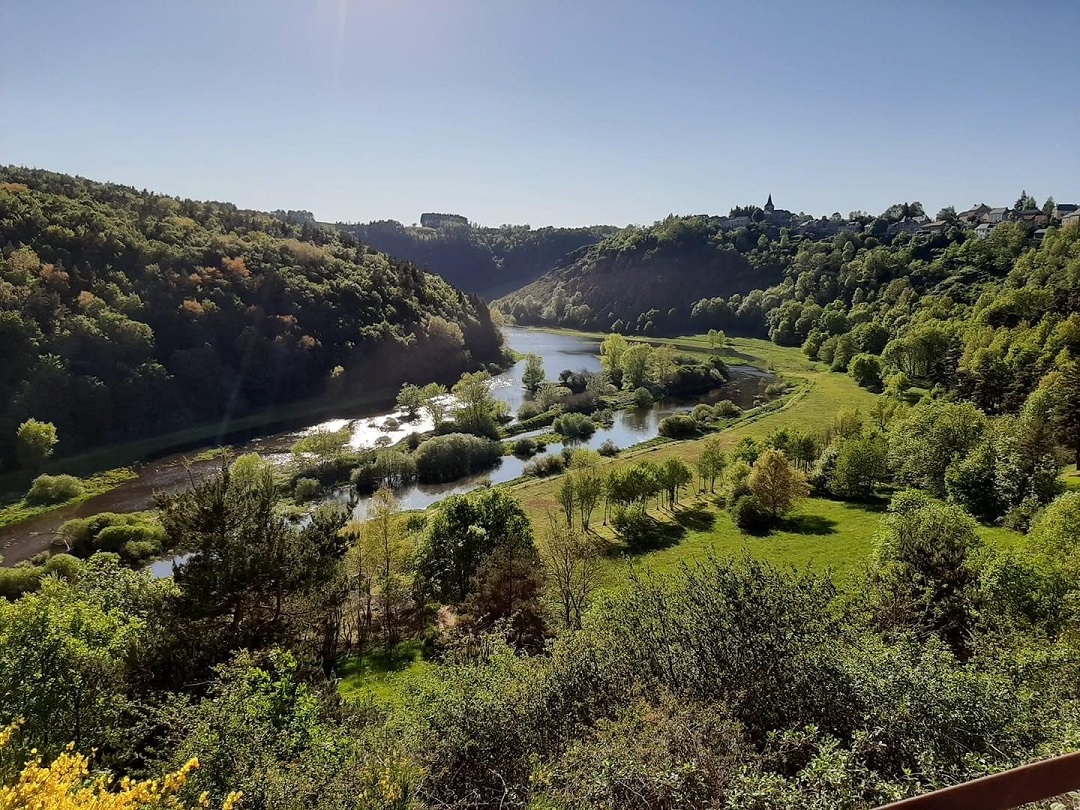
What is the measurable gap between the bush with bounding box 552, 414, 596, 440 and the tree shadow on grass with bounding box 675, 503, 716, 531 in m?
21.6

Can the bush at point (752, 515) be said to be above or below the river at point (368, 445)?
above

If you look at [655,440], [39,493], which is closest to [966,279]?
[655,440]

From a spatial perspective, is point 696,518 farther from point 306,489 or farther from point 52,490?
point 52,490

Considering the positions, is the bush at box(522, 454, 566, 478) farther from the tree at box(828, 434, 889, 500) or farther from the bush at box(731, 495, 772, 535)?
the tree at box(828, 434, 889, 500)

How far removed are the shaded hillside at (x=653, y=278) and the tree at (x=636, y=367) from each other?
2318 inches

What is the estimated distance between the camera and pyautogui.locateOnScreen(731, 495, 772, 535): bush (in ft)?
106

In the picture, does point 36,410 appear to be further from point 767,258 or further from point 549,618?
point 767,258

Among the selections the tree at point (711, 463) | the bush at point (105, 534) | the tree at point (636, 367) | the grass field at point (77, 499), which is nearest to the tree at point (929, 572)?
the tree at point (711, 463)

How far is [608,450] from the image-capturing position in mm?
50844

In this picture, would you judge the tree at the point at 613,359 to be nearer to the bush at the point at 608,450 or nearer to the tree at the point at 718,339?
the tree at the point at 718,339

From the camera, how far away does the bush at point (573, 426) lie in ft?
189

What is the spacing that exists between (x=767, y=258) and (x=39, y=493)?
14832 cm

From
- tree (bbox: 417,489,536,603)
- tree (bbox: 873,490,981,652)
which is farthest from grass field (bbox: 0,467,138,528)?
tree (bbox: 873,490,981,652)

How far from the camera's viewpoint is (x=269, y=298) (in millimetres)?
75500
